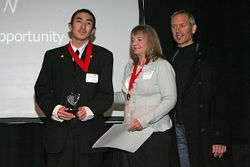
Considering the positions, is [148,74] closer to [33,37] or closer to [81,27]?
[81,27]

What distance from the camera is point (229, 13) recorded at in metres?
4.09

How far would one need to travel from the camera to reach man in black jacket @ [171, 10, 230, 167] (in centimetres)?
255

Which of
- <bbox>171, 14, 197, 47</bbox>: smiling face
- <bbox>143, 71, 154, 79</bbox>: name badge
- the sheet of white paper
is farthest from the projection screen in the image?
the sheet of white paper

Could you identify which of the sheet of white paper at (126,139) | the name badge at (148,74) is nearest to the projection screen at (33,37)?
the name badge at (148,74)

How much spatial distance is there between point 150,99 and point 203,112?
1.35ft

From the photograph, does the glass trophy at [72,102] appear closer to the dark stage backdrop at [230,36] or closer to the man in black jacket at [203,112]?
the man in black jacket at [203,112]

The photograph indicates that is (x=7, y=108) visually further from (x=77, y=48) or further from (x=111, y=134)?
(x=111, y=134)

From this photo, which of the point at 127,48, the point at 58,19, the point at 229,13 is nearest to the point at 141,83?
the point at 127,48

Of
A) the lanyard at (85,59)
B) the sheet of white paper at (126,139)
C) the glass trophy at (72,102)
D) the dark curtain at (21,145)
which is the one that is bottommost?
the dark curtain at (21,145)

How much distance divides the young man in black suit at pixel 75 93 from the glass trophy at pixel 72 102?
0.01 m

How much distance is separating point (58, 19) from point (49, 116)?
→ 65.2 inches

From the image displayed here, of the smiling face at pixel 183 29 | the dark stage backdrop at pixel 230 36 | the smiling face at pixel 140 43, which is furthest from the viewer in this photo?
the dark stage backdrop at pixel 230 36

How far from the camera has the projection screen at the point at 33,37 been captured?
371 centimetres

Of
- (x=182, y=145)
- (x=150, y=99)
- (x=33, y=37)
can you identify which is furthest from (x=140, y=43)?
(x=33, y=37)
